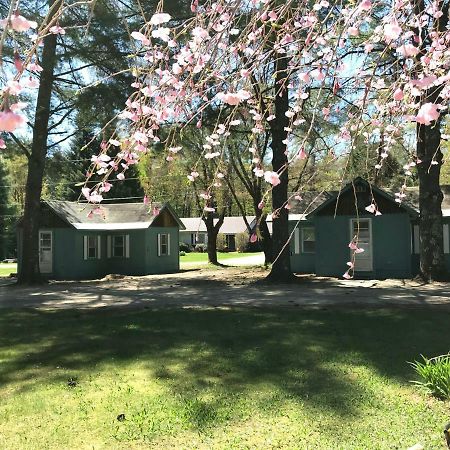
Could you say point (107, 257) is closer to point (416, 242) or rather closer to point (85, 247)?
point (85, 247)

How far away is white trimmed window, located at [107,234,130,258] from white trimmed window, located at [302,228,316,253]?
25.9 feet

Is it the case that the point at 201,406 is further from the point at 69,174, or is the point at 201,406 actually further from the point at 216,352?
the point at 69,174

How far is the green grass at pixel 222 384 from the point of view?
165 inches

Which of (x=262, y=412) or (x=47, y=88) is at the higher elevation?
(x=47, y=88)

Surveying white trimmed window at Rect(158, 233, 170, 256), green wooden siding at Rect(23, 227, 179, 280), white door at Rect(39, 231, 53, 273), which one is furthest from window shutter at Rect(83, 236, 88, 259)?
white trimmed window at Rect(158, 233, 170, 256)

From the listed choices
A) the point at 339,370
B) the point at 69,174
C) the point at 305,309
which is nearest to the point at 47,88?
the point at 69,174

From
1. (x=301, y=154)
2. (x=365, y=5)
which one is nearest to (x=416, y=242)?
(x=301, y=154)

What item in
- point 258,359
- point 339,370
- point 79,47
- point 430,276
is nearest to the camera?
point 339,370

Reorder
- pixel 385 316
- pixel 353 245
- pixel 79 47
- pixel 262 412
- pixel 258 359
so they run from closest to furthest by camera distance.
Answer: pixel 353 245, pixel 262 412, pixel 258 359, pixel 385 316, pixel 79 47

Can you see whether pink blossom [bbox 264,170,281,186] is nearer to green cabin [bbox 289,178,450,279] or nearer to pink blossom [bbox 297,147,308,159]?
pink blossom [bbox 297,147,308,159]

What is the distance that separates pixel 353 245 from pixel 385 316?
6051mm

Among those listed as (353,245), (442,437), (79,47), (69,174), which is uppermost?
(79,47)

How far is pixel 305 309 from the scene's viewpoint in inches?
388

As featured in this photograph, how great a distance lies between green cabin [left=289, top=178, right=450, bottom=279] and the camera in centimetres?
1819
